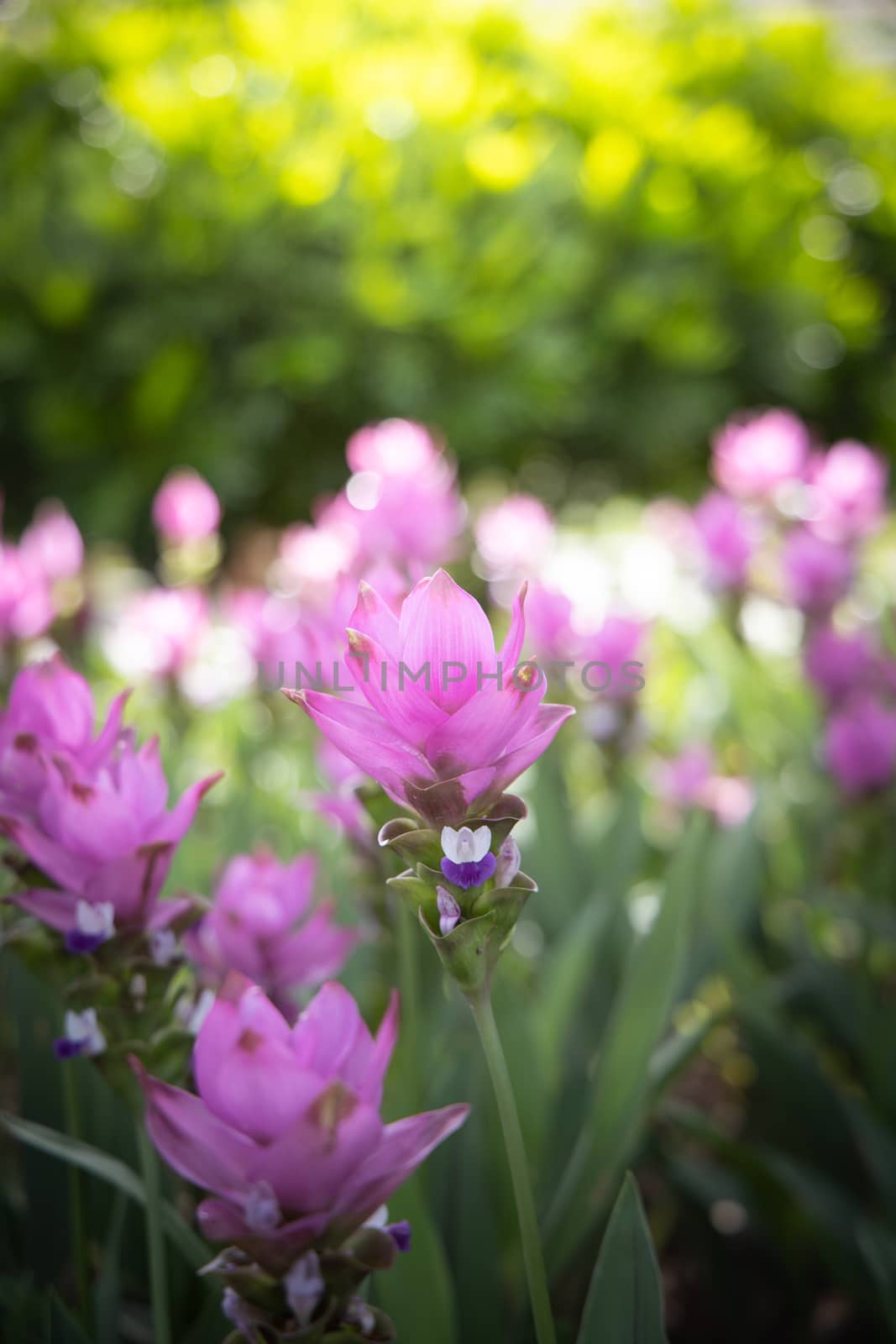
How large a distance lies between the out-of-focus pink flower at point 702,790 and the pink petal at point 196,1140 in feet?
5.04

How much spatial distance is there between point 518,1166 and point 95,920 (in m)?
0.34

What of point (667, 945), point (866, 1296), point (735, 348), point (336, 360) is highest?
point (667, 945)

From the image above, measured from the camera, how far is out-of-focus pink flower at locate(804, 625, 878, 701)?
74.0 inches

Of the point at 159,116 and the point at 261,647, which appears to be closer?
the point at 261,647

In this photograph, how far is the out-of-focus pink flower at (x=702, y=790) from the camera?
80.4 inches

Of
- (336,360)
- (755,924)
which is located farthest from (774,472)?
(336,360)

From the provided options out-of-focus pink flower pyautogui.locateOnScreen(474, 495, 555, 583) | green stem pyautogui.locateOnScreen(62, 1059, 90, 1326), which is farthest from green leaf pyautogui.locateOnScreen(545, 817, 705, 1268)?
out-of-focus pink flower pyautogui.locateOnScreen(474, 495, 555, 583)

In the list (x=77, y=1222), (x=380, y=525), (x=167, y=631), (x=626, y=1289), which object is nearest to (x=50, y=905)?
(x=77, y=1222)

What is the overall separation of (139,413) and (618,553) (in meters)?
2.28

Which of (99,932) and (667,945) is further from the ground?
(99,932)

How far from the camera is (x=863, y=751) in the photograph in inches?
65.4

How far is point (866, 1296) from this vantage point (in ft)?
3.99

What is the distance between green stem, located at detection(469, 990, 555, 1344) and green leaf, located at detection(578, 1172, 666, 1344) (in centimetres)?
6

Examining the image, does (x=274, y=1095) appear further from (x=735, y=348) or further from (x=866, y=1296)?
(x=735, y=348)
